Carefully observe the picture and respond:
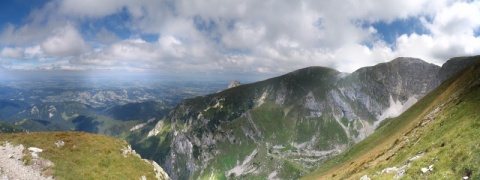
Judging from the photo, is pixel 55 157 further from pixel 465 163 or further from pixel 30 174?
pixel 465 163

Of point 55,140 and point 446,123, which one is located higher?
point 446,123

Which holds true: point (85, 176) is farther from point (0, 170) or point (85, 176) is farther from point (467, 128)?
point (467, 128)

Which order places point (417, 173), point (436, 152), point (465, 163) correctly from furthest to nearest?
point (436, 152)
point (417, 173)
point (465, 163)

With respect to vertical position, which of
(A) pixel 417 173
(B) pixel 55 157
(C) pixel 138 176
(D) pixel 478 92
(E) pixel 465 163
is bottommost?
(C) pixel 138 176

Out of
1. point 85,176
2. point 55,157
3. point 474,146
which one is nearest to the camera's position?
point 474,146

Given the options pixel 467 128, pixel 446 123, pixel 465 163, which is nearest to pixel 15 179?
pixel 465 163

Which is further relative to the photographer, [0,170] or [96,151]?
[96,151]
